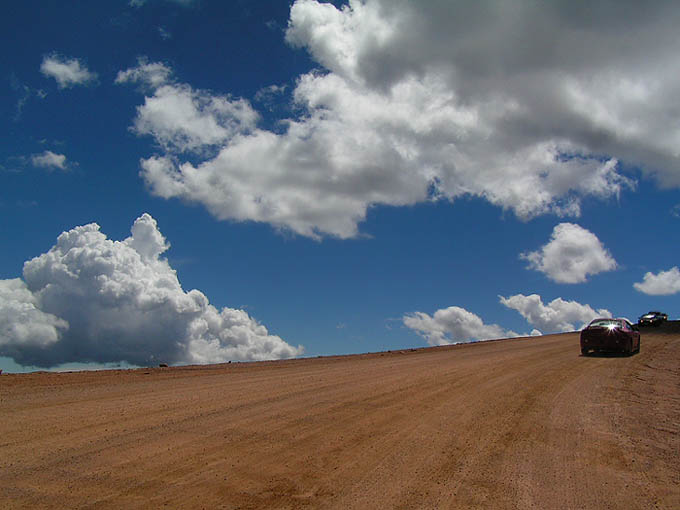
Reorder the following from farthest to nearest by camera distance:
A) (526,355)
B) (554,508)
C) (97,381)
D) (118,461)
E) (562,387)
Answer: (526,355)
(97,381)
(562,387)
(118,461)
(554,508)

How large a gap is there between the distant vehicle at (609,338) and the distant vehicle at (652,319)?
28.9 metres

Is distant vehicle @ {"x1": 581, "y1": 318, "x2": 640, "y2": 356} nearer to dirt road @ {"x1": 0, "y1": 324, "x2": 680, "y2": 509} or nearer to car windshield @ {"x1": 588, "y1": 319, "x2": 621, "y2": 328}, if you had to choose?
car windshield @ {"x1": 588, "y1": 319, "x2": 621, "y2": 328}

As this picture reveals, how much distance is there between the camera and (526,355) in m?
21.8

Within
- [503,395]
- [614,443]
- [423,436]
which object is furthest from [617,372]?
[423,436]

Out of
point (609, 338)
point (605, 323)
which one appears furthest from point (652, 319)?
point (609, 338)

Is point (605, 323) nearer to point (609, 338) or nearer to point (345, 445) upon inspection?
point (609, 338)

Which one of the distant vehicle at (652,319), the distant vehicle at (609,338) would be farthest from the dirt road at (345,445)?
the distant vehicle at (652,319)

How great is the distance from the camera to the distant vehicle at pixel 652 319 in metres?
46.6

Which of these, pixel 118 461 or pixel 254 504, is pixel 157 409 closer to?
pixel 118 461

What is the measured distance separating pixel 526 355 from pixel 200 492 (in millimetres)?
18773

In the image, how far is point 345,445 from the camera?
7773mm

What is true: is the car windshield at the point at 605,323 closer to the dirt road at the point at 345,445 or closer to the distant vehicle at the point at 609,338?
the distant vehicle at the point at 609,338

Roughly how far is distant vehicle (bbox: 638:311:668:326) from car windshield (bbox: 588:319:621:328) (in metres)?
29.3

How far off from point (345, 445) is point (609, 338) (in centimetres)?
1825
